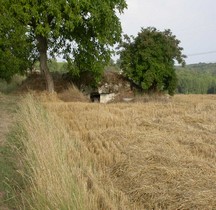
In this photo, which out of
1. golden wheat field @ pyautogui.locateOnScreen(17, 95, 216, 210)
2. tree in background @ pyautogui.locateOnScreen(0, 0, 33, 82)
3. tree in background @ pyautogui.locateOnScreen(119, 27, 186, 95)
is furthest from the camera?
tree in background @ pyautogui.locateOnScreen(119, 27, 186, 95)

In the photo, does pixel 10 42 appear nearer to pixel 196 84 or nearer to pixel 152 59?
pixel 152 59

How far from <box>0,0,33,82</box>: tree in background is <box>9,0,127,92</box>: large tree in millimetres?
424

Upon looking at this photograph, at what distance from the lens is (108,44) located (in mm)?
16391

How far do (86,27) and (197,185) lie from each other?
45.1 feet

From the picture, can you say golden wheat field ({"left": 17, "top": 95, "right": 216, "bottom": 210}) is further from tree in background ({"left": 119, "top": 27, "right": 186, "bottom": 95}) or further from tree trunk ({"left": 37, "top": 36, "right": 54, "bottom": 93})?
tree in background ({"left": 119, "top": 27, "right": 186, "bottom": 95})

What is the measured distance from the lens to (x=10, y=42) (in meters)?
→ 14.7

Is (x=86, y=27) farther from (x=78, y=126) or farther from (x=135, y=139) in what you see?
(x=135, y=139)

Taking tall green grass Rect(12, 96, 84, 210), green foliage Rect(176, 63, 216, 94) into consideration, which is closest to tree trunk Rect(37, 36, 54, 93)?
tall green grass Rect(12, 96, 84, 210)

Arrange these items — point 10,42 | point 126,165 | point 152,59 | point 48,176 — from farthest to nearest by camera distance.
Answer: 1. point 152,59
2. point 10,42
3. point 126,165
4. point 48,176

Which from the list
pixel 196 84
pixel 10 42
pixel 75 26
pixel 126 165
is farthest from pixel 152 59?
pixel 196 84

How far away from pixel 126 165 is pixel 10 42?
1162 cm

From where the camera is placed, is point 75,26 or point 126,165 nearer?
point 126,165

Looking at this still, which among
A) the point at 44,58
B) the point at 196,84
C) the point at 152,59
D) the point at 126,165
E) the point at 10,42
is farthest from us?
the point at 196,84

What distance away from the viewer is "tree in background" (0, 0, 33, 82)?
13.8 metres
